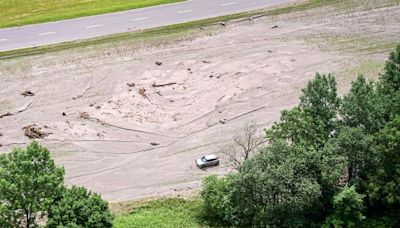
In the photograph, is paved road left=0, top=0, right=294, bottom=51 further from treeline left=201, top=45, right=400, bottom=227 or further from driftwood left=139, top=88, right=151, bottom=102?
treeline left=201, top=45, right=400, bottom=227

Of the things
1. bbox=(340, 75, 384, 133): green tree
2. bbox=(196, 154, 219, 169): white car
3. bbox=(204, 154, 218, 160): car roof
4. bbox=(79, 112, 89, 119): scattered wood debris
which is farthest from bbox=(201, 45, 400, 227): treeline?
bbox=(79, 112, 89, 119): scattered wood debris

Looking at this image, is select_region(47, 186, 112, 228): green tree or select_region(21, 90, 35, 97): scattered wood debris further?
select_region(21, 90, 35, 97): scattered wood debris

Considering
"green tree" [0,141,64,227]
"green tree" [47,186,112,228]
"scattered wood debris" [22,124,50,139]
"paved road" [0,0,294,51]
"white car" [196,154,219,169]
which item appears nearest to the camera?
"green tree" [0,141,64,227]

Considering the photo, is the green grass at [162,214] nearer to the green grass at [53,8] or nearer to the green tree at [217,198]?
the green tree at [217,198]

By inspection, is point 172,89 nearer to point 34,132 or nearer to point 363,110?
point 34,132

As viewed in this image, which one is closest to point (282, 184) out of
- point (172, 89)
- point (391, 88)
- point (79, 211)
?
point (391, 88)

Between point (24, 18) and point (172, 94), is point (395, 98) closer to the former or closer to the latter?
point (172, 94)
